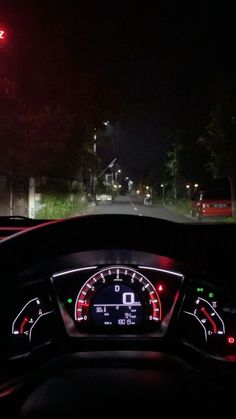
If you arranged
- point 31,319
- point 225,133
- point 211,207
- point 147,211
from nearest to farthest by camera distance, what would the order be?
point 31,319, point 211,207, point 225,133, point 147,211

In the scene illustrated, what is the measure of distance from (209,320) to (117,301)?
0.47 m

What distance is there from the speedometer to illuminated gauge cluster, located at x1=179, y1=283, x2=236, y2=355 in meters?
0.17

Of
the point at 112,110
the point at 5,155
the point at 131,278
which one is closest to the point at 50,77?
the point at 5,155

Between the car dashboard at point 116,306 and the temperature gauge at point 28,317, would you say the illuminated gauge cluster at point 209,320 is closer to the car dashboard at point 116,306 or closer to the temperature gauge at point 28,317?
the car dashboard at point 116,306

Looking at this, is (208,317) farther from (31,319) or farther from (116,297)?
(31,319)

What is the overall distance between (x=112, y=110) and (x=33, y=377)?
124ft

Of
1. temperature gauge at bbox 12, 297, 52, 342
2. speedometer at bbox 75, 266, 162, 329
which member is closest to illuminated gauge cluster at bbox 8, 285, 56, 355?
temperature gauge at bbox 12, 297, 52, 342

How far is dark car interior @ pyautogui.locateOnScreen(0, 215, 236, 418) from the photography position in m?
2.94

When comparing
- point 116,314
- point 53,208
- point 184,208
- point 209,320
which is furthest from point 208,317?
point 184,208

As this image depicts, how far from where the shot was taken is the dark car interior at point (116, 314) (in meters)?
2.94

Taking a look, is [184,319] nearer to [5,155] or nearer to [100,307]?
[100,307]

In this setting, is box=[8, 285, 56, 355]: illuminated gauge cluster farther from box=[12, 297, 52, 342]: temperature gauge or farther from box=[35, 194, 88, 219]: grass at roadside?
box=[35, 194, 88, 219]: grass at roadside

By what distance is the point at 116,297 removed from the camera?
3.57 meters

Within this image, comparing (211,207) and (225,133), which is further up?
(225,133)
